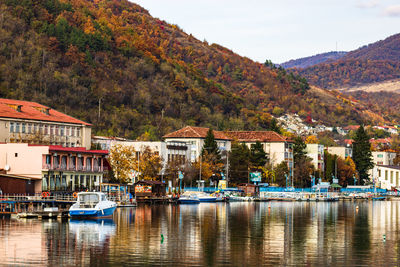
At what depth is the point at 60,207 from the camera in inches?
3359

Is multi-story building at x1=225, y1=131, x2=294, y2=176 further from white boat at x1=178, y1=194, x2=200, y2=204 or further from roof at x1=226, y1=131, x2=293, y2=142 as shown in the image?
white boat at x1=178, y1=194, x2=200, y2=204

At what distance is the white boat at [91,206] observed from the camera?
74.6 m

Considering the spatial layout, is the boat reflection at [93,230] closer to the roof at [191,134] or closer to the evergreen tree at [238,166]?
the evergreen tree at [238,166]

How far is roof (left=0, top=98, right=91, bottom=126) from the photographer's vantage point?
117375 mm

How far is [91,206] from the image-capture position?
75.4 m

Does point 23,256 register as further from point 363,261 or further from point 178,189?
point 178,189

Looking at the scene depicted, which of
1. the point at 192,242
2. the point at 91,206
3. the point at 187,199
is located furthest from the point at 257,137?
the point at 192,242

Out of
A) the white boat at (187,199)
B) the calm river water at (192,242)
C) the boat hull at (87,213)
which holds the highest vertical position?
the boat hull at (87,213)

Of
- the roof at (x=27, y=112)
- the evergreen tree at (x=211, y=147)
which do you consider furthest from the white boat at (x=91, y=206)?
the evergreen tree at (x=211, y=147)

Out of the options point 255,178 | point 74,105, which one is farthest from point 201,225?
point 74,105

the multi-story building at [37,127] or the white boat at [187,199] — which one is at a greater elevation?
the multi-story building at [37,127]

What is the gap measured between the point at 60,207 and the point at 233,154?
3162 inches

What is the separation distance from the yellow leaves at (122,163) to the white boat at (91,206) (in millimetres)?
48687

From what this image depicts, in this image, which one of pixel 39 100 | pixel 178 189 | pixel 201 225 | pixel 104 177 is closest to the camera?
pixel 201 225
